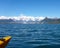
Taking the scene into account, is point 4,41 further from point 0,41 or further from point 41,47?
point 41,47

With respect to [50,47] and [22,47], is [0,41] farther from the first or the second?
[50,47]

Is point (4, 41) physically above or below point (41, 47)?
above

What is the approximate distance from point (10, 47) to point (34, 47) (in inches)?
184

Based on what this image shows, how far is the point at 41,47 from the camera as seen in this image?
3847cm

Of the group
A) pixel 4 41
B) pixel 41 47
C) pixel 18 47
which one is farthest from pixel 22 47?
pixel 4 41

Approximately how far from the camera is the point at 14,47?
119ft

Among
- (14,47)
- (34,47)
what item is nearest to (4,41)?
(14,47)

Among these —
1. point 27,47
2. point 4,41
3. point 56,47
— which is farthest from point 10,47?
point 4,41

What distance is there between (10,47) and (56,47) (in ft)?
28.4

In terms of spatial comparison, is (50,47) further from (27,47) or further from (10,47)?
(10,47)

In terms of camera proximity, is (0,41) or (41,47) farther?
(41,47)

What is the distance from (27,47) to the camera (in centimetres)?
3666

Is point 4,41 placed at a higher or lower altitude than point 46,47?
higher

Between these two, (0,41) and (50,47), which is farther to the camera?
(50,47)
